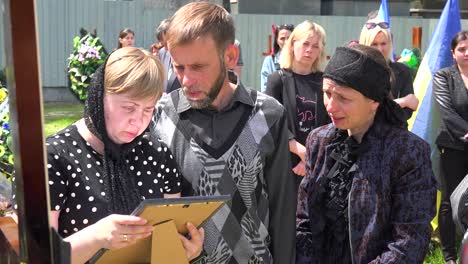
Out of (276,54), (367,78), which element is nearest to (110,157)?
(367,78)

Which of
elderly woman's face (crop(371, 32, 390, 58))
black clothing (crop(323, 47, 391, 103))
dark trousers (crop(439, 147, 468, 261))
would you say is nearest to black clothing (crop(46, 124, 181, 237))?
black clothing (crop(323, 47, 391, 103))

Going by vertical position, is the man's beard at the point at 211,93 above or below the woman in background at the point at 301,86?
above

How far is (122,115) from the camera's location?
6.97 feet

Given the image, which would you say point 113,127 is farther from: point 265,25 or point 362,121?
point 265,25

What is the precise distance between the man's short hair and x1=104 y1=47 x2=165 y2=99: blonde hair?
0.54 feet

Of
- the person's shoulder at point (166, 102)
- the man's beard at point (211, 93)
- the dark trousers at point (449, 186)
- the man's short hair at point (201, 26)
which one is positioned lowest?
the dark trousers at point (449, 186)

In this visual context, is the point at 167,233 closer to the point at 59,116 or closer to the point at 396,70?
the point at 396,70

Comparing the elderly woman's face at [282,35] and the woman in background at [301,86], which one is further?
the elderly woman's face at [282,35]

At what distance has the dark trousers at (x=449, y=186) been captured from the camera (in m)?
5.25

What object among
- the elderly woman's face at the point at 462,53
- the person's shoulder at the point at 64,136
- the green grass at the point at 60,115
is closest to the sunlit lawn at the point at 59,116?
the green grass at the point at 60,115

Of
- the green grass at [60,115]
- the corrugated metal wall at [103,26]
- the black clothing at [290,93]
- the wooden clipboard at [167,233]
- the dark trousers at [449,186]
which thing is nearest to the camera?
the wooden clipboard at [167,233]

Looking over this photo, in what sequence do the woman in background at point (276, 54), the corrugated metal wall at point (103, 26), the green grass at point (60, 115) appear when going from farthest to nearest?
the corrugated metal wall at point (103, 26)
the green grass at point (60, 115)
the woman in background at point (276, 54)

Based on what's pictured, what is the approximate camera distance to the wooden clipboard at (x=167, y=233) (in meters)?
1.91

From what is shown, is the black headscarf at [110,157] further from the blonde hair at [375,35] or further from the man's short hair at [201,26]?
the blonde hair at [375,35]
